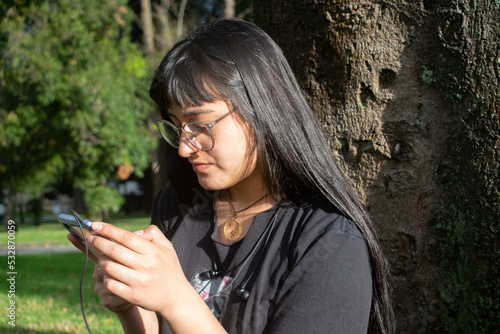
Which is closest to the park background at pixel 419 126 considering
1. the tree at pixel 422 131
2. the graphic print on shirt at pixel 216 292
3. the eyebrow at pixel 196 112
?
the tree at pixel 422 131

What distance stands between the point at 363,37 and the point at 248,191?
0.82 metres

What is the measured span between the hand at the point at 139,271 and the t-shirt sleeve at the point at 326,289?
329mm

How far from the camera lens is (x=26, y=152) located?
575 inches

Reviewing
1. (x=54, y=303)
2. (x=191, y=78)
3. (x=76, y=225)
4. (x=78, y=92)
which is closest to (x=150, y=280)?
(x=76, y=225)

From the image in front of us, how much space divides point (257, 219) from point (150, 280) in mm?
553

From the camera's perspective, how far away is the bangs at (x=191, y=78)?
155 centimetres

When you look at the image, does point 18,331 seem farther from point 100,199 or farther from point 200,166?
point 100,199

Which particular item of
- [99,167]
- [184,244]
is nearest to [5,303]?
[184,244]

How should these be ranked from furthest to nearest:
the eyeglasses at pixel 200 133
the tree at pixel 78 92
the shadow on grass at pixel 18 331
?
the tree at pixel 78 92
the shadow on grass at pixel 18 331
the eyeglasses at pixel 200 133

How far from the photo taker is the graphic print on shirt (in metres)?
1.61

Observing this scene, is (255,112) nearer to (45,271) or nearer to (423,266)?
(423,266)

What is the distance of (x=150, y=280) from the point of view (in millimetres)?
1207

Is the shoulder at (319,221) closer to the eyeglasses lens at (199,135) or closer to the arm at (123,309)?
the eyeglasses lens at (199,135)

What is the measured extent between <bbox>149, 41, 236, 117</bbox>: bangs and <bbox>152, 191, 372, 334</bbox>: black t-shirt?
1.58 ft
